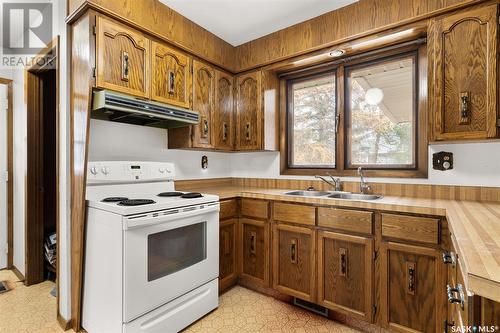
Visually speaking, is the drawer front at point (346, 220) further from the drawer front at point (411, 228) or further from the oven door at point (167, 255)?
the oven door at point (167, 255)

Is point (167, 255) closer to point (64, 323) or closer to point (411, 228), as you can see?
point (64, 323)

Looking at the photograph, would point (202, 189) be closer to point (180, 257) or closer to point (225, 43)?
point (180, 257)

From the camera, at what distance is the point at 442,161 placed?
200cm

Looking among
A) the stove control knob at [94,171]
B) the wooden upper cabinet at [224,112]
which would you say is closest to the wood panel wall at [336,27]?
the wooden upper cabinet at [224,112]

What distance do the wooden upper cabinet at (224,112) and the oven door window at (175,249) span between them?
3.39ft

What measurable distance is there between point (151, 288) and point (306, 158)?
6.32 feet

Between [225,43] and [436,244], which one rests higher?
[225,43]

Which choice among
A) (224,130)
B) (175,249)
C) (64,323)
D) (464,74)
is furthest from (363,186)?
(64,323)

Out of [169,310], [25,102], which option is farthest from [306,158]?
[25,102]

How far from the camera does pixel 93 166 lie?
6.17 feet

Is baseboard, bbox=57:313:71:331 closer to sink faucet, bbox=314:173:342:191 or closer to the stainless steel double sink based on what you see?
the stainless steel double sink

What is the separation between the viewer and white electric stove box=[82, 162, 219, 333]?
1.55 metres

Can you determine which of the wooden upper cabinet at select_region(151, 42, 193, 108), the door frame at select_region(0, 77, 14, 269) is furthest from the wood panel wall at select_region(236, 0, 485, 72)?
the door frame at select_region(0, 77, 14, 269)

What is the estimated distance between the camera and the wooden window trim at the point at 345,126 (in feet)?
6.97
